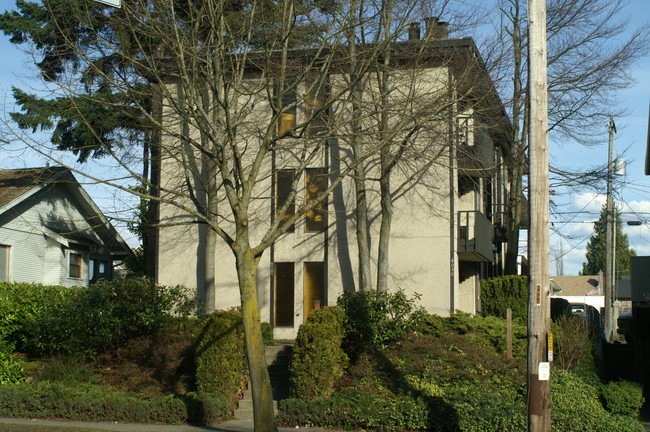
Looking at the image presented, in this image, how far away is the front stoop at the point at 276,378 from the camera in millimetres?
14992

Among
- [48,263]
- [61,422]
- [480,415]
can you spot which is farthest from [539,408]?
[48,263]

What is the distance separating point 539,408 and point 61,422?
29.3 feet

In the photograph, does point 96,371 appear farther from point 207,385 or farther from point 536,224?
point 536,224

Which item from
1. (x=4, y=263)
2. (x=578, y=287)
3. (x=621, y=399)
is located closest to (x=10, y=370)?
(x=4, y=263)

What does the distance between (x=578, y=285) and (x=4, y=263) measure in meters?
80.9

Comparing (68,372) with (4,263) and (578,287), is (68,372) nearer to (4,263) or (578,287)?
(4,263)

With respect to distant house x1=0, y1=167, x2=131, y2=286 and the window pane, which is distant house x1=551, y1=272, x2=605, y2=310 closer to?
distant house x1=0, y1=167, x2=131, y2=286

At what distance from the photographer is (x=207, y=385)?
14.9 meters

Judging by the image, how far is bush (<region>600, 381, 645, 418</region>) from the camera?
49.9 feet

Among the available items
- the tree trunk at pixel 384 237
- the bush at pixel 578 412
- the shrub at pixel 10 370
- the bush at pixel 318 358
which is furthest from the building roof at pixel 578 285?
the shrub at pixel 10 370

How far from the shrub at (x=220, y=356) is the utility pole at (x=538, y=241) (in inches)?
277

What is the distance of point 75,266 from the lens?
29.3 meters

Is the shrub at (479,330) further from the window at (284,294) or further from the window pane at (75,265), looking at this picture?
the window pane at (75,265)

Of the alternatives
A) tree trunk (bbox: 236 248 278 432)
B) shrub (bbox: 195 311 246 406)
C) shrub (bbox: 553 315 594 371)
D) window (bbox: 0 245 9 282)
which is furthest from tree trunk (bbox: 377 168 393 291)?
window (bbox: 0 245 9 282)
